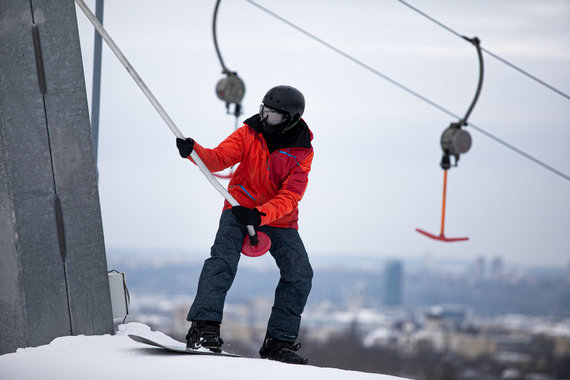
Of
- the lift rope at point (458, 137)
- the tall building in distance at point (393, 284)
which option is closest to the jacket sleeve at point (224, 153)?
the lift rope at point (458, 137)

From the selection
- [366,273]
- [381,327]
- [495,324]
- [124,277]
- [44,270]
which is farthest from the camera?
[366,273]

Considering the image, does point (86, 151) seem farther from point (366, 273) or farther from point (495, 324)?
point (366, 273)

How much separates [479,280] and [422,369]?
4865 centimetres

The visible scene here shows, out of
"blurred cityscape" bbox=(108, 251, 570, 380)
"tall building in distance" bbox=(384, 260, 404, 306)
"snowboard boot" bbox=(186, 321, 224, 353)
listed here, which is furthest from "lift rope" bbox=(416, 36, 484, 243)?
"tall building in distance" bbox=(384, 260, 404, 306)

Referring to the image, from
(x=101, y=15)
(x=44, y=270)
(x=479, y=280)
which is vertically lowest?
(x=44, y=270)

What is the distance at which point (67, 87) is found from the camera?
4188 mm

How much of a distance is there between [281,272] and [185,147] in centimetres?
85

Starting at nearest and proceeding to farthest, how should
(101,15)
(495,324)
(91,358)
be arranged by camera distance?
(91,358)
(101,15)
(495,324)

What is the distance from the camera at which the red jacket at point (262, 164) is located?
171 inches

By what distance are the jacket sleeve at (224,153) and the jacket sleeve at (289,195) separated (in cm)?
31

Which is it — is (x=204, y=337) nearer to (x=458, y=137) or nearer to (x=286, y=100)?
(x=286, y=100)

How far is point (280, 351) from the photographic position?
4363mm

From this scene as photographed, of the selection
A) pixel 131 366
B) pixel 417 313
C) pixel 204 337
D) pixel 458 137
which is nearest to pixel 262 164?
pixel 204 337

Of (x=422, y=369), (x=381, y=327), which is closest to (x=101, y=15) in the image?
(x=422, y=369)
